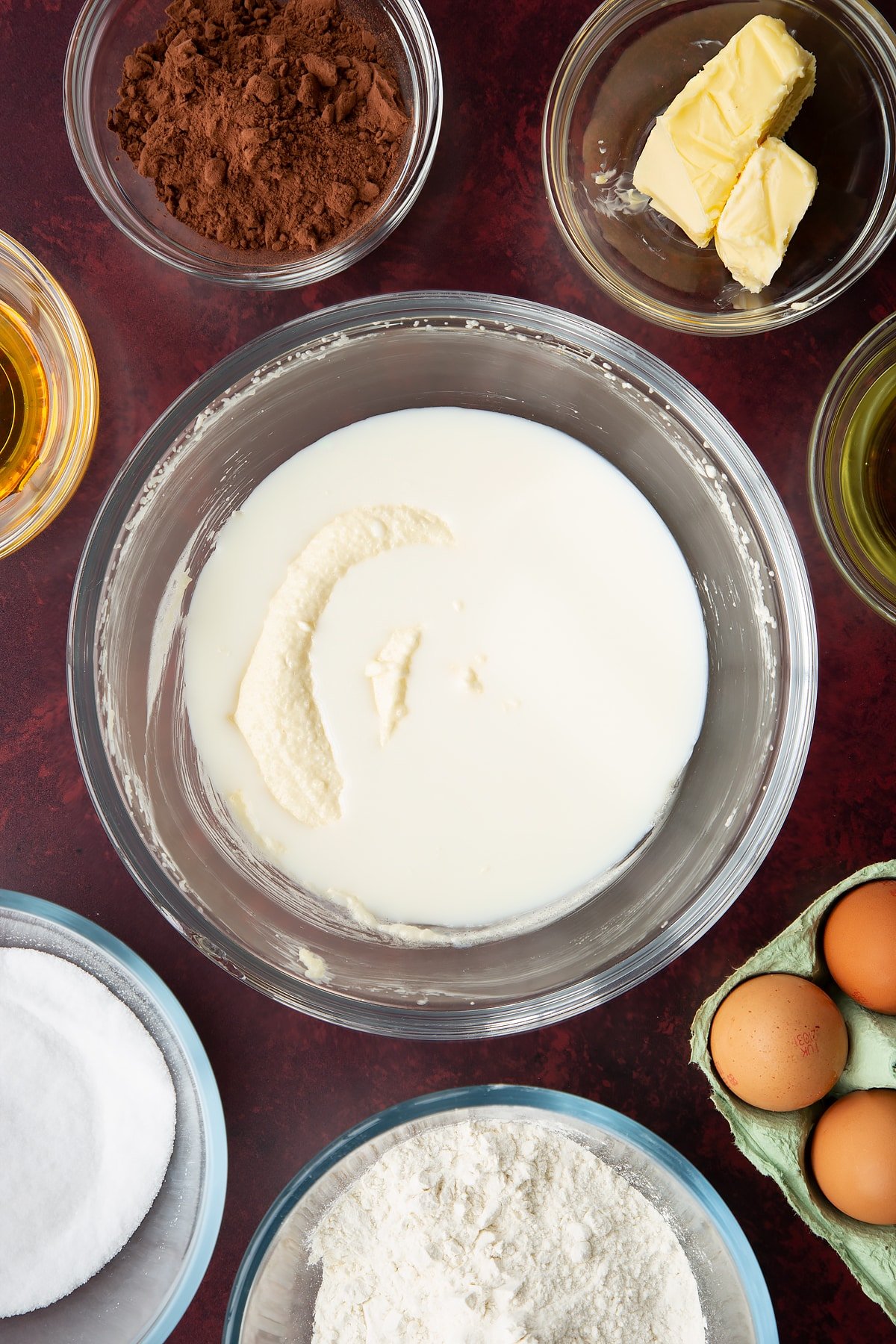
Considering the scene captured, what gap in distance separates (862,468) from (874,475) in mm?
27

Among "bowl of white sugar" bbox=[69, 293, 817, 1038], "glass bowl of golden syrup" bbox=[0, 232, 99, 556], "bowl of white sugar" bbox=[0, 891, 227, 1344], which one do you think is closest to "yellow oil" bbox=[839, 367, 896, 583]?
"bowl of white sugar" bbox=[69, 293, 817, 1038]

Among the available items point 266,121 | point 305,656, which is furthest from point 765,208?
point 305,656

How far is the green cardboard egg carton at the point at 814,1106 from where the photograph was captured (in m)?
1.31

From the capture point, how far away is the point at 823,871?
4.82 ft

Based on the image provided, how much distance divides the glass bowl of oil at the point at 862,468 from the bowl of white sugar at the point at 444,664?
120mm

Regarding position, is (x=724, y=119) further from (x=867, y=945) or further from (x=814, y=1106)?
(x=814, y=1106)

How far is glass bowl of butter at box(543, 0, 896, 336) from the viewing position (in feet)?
4.66

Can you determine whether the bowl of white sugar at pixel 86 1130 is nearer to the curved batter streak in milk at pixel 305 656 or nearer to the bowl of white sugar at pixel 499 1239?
the bowl of white sugar at pixel 499 1239

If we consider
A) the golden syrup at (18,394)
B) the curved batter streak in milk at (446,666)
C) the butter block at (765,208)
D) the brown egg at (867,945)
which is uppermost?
the butter block at (765,208)

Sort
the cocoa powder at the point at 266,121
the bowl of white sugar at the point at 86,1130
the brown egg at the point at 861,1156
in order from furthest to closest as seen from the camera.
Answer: the bowl of white sugar at the point at 86,1130
the cocoa powder at the point at 266,121
the brown egg at the point at 861,1156

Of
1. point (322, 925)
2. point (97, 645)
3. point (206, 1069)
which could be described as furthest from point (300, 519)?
point (206, 1069)

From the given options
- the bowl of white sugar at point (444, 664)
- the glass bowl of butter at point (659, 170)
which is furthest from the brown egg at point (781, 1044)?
the glass bowl of butter at point (659, 170)

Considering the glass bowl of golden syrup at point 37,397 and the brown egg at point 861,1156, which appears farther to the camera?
the glass bowl of golden syrup at point 37,397

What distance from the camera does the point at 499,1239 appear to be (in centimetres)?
131
